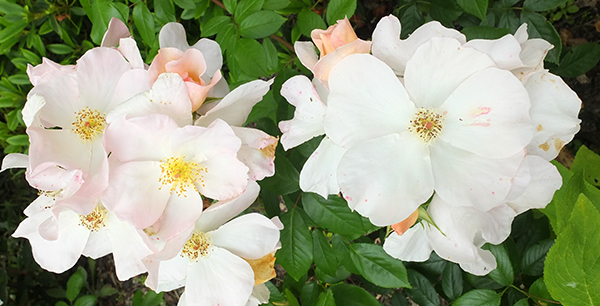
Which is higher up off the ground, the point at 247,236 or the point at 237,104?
the point at 237,104

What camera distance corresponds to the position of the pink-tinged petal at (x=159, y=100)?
2.38 feet

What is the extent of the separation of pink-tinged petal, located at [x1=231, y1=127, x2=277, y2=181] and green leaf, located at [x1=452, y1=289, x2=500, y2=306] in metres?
0.66

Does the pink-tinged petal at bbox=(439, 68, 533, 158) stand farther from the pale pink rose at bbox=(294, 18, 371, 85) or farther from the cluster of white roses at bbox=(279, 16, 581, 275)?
the pale pink rose at bbox=(294, 18, 371, 85)

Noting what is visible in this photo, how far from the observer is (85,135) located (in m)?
0.81

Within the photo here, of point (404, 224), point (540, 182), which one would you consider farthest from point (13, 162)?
point (540, 182)

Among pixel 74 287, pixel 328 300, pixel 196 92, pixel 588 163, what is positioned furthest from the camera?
pixel 74 287

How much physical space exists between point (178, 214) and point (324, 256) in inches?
21.2

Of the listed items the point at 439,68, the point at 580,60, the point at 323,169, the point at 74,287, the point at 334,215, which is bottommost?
the point at 74,287

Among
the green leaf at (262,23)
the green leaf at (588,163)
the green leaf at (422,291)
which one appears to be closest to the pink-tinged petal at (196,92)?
the green leaf at (262,23)

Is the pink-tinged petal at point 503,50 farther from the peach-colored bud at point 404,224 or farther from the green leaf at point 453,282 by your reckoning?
the green leaf at point 453,282

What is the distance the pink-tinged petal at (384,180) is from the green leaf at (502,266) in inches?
21.8

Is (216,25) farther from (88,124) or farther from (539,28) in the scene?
(539,28)

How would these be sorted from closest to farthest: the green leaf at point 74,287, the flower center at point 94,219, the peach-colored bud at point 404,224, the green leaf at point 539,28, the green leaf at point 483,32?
the peach-colored bud at point 404,224
the flower center at point 94,219
the green leaf at point 483,32
the green leaf at point 539,28
the green leaf at point 74,287

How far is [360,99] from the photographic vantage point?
0.73m
